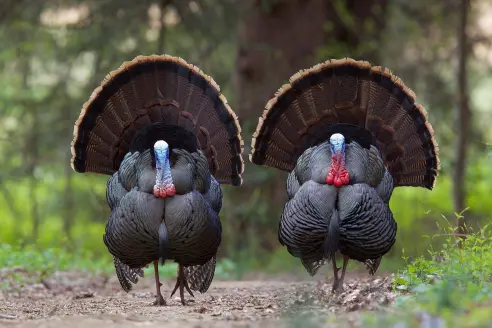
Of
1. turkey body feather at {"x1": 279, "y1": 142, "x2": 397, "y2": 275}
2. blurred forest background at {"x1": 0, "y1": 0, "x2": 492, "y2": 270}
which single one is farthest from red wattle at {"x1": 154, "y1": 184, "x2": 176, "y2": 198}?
blurred forest background at {"x1": 0, "y1": 0, "x2": 492, "y2": 270}

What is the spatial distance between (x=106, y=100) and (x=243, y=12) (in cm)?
442

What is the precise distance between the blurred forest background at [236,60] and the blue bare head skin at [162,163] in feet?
14.5

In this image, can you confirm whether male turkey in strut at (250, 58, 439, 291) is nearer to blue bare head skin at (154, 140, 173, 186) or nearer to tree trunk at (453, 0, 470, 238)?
blue bare head skin at (154, 140, 173, 186)

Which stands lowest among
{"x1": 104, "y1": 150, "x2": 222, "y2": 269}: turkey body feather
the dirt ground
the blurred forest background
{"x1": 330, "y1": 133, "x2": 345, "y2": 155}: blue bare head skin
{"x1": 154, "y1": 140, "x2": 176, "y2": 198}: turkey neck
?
the dirt ground

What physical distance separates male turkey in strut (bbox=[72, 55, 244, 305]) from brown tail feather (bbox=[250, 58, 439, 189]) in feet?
1.52

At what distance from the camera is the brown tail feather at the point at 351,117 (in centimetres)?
780

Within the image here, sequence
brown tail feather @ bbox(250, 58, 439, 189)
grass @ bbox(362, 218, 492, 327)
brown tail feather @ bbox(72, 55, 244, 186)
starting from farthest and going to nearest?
brown tail feather @ bbox(250, 58, 439, 189)
brown tail feather @ bbox(72, 55, 244, 186)
grass @ bbox(362, 218, 492, 327)

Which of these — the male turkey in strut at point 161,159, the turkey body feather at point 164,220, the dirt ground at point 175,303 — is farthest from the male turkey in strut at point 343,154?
the turkey body feather at point 164,220

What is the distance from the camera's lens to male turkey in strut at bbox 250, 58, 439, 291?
280 inches

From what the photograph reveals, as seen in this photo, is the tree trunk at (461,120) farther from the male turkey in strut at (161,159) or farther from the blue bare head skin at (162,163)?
the blue bare head skin at (162,163)

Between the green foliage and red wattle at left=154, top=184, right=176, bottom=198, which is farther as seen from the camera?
red wattle at left=154, top=184, right=176, bottom=198

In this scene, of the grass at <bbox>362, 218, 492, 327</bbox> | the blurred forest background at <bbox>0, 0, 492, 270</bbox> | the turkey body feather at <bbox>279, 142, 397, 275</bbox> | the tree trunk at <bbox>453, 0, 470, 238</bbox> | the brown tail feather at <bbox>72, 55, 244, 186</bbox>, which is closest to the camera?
the grass at <bbox>362, 218, 492, 327</bbox>

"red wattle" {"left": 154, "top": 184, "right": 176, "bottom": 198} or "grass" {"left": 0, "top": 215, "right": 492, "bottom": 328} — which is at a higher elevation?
"red wattle" {"left": 154, "top": 184, "right": 176, "bottom": 198}

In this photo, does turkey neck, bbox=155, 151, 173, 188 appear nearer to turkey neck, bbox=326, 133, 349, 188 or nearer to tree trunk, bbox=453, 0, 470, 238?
turkey neck, bbox=326, 133, 349, 188
